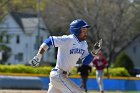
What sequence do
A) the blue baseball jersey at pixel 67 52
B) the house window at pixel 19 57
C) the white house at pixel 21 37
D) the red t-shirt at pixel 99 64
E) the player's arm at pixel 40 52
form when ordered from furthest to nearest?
the house window at pixel 19 57 → the white house at pixel 21 37 → the red t-shirt at pixel 99 64 → the blue baseball jersey at pixel 67 52 → the player's arm at pixel 40 52

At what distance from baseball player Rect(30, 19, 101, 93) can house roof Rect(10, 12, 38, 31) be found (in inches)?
2772

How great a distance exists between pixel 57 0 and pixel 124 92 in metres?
22.9

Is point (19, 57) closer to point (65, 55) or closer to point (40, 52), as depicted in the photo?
point (65, 55)

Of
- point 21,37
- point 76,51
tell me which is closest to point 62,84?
point 76,51

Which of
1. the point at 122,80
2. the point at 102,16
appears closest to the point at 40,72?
the point at 122,80

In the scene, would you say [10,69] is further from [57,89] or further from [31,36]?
[31,36]

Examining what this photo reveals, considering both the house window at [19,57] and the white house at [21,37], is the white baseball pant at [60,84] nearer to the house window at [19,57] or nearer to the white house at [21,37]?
the white house at [21,37]

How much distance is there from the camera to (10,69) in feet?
106

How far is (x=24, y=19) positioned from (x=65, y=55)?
73.8 meters

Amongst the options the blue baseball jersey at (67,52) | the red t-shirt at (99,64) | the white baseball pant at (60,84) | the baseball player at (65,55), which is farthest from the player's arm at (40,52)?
the red t-shirt at (99,64)

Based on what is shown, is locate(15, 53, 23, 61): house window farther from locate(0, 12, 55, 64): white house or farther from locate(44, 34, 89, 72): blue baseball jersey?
locate(44, 34, 89, 72): blue baseball jersey

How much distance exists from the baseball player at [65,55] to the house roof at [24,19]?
7040 cm

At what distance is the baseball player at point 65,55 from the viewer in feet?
29.3

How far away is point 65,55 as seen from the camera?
907 cm
